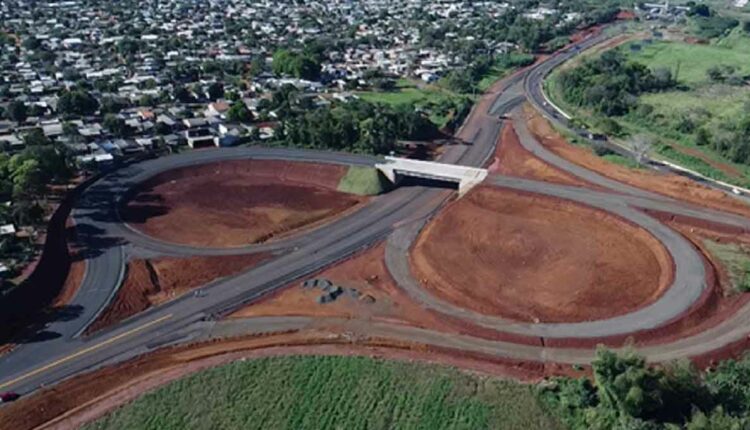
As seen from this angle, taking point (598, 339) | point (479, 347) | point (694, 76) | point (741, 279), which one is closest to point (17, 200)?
point (479, 347)

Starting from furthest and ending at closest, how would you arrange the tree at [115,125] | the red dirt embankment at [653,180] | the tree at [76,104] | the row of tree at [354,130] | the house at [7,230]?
1. the tree at [76,104]
2. the tree at [115,125]
3. the row of tree at [354,130]
4. the red dirt embankment at [653,180]
5. the house at [7,230]

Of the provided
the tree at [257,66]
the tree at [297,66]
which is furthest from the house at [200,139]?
the tree at [257,66]

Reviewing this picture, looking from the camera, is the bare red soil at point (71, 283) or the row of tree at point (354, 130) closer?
Answer: the bare red soil at point (71, 283)

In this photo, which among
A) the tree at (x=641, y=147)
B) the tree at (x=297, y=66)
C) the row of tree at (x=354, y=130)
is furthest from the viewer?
the tree at (x=297, y=66)

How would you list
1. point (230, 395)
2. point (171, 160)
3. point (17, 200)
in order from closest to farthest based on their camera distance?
point (230, 395), point (17, 200), point (171, 160)

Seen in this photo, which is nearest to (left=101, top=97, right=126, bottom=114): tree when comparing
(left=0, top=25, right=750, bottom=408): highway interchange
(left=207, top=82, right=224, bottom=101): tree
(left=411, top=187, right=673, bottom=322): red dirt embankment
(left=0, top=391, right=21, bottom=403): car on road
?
(left=207, top=82, right=224, bottom=101): tree

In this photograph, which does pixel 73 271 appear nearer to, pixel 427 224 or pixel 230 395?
pixel 230 395

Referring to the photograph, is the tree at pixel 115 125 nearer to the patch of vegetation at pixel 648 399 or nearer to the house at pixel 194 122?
the house at pixel 194 122
